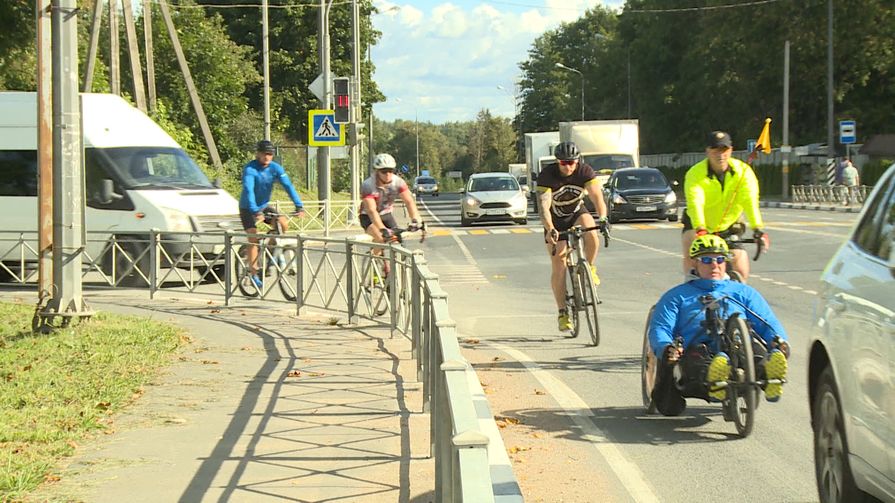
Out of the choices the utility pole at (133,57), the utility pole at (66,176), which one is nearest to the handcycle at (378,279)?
the utility pole at (66,176)

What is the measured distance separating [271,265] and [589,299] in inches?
238

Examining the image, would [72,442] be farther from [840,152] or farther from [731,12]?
[731,12]

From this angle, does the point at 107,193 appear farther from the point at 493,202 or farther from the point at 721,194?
the point at 493,202

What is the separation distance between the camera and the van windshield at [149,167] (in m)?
20.9

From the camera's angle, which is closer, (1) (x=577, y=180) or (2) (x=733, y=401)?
(2) (x=733, y=401)

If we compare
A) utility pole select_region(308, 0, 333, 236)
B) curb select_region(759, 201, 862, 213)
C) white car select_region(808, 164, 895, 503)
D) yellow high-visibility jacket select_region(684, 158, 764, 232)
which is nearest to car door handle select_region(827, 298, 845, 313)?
white car select_region(808, 164, 895, 503)

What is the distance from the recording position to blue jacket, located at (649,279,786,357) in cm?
804

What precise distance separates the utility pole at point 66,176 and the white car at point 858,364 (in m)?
9.01

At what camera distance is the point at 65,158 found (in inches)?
523

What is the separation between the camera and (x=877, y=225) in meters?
5.67

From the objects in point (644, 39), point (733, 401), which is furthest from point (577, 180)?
point (644, 39)

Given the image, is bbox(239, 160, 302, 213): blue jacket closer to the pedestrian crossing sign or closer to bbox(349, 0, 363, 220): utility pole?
the pedestrian crossing sign

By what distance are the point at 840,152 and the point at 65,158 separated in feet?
163

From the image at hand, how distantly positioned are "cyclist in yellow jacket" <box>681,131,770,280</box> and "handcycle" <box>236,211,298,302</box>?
745 centimetres
